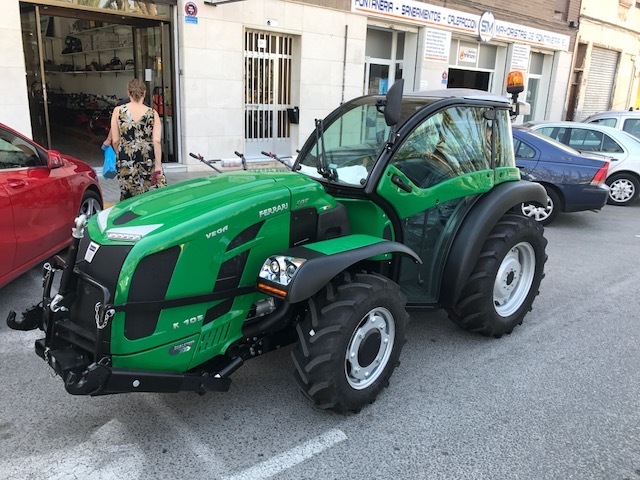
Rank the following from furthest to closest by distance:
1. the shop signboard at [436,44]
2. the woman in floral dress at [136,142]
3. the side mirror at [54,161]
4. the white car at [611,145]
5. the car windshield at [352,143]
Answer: the shop signboard at [436,44], the white car at [611,145], the woman in floral dress at [136,142], the side mirror at [54,161], the car windshield at [352,143]

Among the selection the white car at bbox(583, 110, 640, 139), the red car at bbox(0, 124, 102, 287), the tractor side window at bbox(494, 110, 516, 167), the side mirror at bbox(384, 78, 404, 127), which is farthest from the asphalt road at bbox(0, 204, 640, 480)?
the white car at bbox(583, 110, 640, 139)

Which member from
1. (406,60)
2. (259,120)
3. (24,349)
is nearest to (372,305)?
(24,349)

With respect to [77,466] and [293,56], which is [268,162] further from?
[77,466]

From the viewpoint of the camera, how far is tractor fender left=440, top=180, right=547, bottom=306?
3.84 m

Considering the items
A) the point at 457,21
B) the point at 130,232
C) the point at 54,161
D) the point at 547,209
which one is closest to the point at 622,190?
the point at 547,209

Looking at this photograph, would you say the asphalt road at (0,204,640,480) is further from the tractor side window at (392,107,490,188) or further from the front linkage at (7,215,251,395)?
the tractor side window at (392,107,490,188)

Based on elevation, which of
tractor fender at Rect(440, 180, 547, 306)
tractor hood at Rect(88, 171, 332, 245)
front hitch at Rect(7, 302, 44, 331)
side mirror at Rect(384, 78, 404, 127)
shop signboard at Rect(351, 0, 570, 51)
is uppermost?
shop signboard at Rect(351, 0, 570, 51)

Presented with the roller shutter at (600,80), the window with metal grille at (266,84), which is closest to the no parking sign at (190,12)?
the window with metal grille at (266,84)

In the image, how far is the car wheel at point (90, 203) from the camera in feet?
19.3

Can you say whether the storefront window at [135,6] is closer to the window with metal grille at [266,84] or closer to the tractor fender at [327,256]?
the window with metal grille at [266,84]

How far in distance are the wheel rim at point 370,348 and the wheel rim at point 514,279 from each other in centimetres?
139

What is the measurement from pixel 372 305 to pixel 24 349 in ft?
8.79

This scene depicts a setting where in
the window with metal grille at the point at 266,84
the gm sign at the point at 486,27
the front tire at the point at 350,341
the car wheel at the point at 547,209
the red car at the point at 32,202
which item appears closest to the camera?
the front tire at the point at 350,341

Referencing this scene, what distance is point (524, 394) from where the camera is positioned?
3.54 meters
